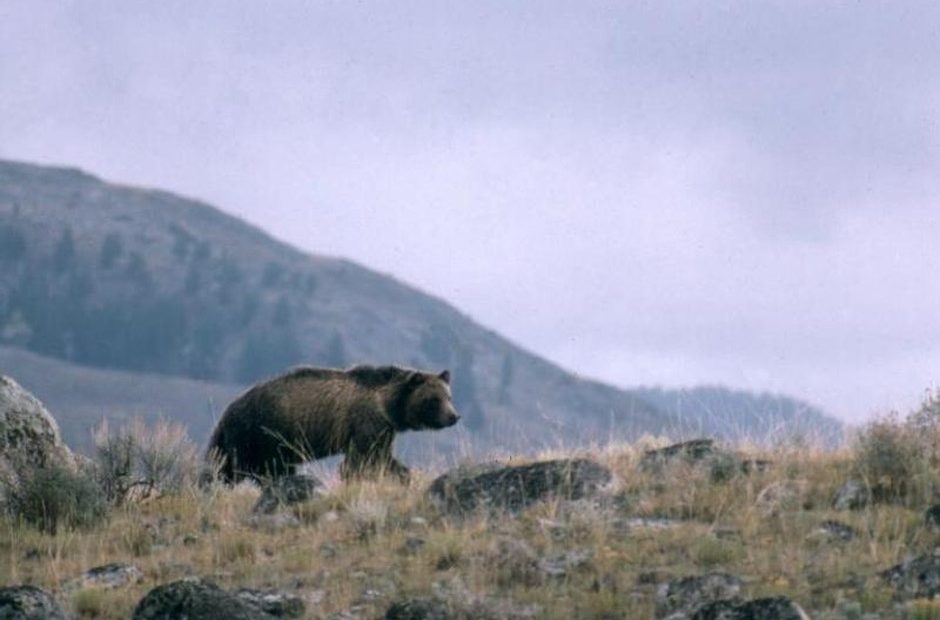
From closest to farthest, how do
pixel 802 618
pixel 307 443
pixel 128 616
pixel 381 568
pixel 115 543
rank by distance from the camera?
pixel 802 618, pixel 128 616, pixel 381 568, pixel 115 543, pixel 307 443

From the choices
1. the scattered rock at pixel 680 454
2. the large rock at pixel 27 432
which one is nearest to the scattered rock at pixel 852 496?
the scattered rock at pixel 680 454

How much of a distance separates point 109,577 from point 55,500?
2.44m

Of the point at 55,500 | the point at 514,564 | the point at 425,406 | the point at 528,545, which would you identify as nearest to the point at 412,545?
the point at 528,545

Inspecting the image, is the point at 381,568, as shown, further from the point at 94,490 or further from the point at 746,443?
the point at 746,443

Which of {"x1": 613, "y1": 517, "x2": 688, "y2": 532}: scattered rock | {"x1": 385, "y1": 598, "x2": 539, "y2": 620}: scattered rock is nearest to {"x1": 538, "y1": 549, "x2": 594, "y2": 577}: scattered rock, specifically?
{"x1": 613, "y1": 517, "x2": 688, "y2": 532}: scattered rock

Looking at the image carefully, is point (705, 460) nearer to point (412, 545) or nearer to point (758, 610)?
point (412, 545)

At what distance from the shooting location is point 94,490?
578 inches

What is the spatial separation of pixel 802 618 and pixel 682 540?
3073 mm

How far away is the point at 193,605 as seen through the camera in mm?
9766

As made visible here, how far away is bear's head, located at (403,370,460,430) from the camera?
1817cm

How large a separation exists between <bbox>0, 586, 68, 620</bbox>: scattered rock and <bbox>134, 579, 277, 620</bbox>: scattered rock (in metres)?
0.61

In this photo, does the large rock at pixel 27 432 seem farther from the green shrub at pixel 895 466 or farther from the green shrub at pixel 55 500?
the green shrub at pixel 895 466

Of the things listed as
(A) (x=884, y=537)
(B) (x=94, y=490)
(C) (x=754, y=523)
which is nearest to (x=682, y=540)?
(C) (x=754, y=523)

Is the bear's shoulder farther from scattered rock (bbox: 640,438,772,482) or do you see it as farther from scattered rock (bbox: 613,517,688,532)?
scattered rock (bbox: 613,517,688,532)
